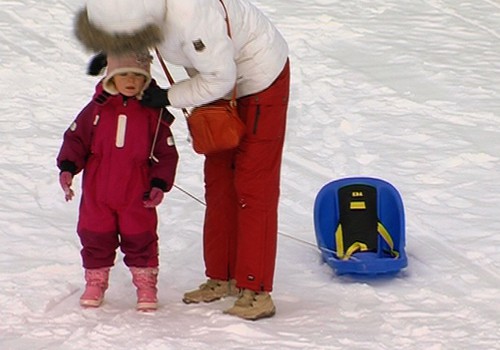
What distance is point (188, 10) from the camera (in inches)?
157

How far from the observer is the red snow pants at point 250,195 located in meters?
4.49

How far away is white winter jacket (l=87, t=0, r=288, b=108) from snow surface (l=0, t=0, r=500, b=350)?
99cm

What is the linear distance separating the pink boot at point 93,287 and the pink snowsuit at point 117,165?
0.30 ft

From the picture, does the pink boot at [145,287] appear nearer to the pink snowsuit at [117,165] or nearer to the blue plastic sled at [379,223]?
the pink snowsuit at [117,165]

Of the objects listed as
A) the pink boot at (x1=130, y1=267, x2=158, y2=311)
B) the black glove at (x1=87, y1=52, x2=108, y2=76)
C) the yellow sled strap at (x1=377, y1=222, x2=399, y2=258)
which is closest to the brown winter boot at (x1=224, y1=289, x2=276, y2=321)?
the pink boot at (x1=130, y1=267, x2=158, y2=311)

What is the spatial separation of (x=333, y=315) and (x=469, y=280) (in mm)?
792

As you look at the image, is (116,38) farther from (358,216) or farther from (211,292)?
(358,216)

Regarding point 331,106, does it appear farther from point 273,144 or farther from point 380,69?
point 273,144

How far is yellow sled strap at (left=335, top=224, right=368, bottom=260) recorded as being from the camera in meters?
5.34

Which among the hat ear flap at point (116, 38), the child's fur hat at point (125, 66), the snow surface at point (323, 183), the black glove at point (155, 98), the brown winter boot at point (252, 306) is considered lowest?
the snow surface at point (323, 183)

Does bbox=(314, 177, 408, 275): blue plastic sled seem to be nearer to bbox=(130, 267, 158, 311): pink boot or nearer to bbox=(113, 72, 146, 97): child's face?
bbox=(130, 267, 158, 311): pink boot

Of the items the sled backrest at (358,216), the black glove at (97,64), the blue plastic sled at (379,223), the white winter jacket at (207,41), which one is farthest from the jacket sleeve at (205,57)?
the sled backrest at (358,216)

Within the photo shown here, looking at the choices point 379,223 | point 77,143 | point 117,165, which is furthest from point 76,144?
point 379,223

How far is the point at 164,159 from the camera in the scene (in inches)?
176
